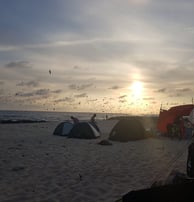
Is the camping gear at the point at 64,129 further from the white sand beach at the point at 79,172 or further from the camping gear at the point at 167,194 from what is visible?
the camping gear at the point at 167,194

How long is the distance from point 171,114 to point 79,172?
51.7 ft

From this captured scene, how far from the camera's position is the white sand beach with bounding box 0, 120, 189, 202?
912 cm

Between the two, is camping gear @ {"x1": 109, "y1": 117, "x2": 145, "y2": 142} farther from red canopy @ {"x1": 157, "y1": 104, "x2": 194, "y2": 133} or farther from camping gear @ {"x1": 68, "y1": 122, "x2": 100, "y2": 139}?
red canopy @ {"x1": 157, "y1": 104, "x2": 194, "y2": 133}

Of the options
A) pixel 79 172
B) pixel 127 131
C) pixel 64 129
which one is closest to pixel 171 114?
pixel 127 131

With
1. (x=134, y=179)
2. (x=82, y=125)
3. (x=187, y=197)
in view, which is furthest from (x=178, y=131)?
(x=187, y=197)

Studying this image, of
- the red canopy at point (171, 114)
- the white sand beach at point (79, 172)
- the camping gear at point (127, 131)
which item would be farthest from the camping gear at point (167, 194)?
the red canopy at point (171, 114)

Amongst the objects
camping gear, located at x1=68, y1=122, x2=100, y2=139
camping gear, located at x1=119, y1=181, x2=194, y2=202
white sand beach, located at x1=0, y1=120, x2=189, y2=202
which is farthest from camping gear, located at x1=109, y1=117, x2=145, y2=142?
camping gear, located at x1=119, y1=181, x2=194, y2=202

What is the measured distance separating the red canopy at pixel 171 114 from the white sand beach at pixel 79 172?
24.5 ft

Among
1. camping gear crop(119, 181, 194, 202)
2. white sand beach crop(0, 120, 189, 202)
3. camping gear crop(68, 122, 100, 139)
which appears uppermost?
camping gear crop(68, 122, 100, 139)

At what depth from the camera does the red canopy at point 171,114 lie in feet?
81.7

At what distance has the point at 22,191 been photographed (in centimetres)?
933

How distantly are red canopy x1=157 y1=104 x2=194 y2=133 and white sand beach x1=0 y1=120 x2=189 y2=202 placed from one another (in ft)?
24.5

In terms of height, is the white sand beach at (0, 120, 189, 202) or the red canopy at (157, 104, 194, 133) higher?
the red canopy at (157, 104, 194, 133)

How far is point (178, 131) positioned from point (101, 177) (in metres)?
15.7
